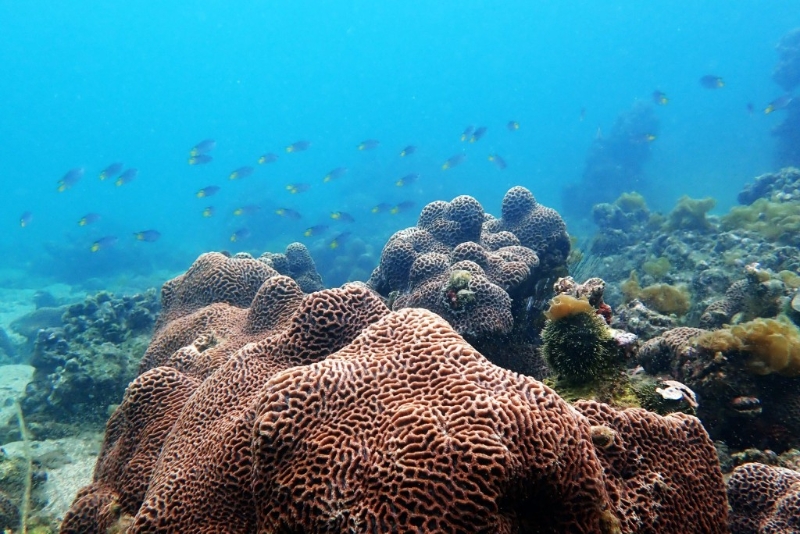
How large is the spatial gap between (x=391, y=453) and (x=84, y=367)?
7.97 m

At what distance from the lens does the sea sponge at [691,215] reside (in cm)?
1306

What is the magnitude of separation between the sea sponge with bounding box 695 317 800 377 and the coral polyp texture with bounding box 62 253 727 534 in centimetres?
166

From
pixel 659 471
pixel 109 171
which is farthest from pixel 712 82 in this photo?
pixel 109 171

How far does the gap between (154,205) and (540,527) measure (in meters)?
90.4

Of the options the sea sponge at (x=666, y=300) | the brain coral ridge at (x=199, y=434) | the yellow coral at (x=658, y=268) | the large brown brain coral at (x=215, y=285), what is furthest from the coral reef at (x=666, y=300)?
the large brown brain coral at (x=215, y=285)

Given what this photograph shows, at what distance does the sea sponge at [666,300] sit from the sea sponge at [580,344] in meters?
4.12

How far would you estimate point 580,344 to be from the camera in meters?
3.43

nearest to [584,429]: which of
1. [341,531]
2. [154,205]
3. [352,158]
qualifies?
[341,531]

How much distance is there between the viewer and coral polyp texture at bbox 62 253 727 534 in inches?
76.3

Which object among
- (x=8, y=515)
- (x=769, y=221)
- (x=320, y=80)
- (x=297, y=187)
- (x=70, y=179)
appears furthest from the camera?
(x=320, y=80)

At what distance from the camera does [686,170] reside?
42.8 metres

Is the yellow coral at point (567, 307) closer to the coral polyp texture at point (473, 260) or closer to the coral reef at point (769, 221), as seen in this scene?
the coral polyp texture at point (473, 260)

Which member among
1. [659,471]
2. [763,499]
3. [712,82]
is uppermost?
[712,82]

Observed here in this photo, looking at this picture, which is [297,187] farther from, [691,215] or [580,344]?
[580,344]
